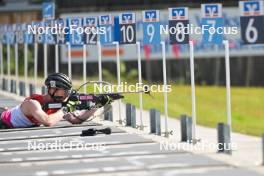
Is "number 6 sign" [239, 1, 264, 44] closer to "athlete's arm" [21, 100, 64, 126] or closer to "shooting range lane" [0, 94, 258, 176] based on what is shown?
"shooting range lane" [0, 94, 258, 176]

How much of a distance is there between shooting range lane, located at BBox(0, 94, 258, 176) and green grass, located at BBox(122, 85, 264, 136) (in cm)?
1241

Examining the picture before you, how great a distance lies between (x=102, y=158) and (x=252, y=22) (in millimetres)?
3374

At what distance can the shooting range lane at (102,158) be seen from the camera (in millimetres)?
12969

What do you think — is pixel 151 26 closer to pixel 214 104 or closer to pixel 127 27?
pixel 127 27

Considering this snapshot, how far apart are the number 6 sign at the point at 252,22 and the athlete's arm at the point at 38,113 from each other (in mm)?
4899

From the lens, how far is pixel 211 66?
1927 inches

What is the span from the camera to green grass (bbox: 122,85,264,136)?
33625 millimetres

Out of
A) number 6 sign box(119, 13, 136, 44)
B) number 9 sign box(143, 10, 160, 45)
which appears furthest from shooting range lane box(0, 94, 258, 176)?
number 6 sign box(119, 13, 136, 44)

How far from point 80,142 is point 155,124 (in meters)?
2.41

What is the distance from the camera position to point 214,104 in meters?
39.8

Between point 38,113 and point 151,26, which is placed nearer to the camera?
point 38,113

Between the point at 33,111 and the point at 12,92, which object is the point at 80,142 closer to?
the point at 33,111

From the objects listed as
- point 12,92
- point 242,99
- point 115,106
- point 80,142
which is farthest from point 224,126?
point 242,99

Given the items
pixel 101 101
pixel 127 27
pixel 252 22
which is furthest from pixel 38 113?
pixel 252 22
